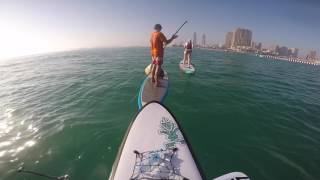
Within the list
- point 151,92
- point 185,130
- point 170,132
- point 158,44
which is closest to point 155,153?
point 170,132

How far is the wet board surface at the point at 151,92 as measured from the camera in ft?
30.5

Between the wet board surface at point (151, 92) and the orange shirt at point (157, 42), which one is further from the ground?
the orange shirt at point (157, 42)

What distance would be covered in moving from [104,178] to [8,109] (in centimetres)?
977

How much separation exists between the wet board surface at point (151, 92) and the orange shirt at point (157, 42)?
1.86 m

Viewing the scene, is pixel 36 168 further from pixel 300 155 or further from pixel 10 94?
pixel 10 94

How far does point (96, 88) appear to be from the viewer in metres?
15.0

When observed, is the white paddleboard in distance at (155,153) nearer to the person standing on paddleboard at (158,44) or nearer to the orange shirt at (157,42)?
the person standing on paddleboard at (158,44)

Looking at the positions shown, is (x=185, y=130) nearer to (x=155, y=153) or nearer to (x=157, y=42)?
(x=155, y=153)

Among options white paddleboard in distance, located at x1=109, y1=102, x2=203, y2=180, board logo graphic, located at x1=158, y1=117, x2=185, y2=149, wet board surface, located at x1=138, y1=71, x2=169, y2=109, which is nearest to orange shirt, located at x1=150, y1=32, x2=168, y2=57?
wet board surface, located at x1=138, y1=71, x2=169, y2=109

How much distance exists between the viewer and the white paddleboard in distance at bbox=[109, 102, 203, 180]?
16.1ft

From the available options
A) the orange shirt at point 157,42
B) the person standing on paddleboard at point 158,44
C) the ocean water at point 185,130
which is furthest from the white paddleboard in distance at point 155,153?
the orange shirt at point 157,42

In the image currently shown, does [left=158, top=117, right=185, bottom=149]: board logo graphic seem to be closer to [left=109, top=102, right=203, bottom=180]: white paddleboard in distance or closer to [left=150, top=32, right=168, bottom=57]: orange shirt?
[left=109, top=102, right=203, bottom=180]: white paddleboard in distance

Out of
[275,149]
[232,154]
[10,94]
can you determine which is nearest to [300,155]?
[275,149]

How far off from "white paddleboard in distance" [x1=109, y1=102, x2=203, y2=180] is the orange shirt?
12.6 ft
